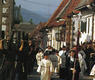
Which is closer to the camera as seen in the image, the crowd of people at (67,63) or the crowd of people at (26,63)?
the crowd of people at (26,63)

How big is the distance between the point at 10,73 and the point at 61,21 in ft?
60.5

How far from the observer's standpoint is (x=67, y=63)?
12781 millimetres

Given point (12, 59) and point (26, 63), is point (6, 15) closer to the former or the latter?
point (26, 63)

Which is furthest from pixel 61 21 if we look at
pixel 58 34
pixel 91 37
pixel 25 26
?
pixel 25 26

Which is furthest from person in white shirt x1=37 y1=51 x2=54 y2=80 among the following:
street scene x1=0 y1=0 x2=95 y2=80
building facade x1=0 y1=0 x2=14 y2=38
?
building facade x1=0 y1=0 x2=14 y2=38

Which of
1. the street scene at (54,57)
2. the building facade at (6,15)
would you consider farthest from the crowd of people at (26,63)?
the building facade at (6,15)

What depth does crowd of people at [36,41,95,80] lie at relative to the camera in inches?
482

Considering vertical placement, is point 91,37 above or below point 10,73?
above

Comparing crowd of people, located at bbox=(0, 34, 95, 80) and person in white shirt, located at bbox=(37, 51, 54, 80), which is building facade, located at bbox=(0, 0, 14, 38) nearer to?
crowd of people, located at bbox=(0, 34, 95, 80)

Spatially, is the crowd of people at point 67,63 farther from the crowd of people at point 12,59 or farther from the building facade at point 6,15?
the building facade at point 6,15

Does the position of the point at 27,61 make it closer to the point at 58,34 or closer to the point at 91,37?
the point at 91,37

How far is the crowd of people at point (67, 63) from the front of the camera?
40.2ft

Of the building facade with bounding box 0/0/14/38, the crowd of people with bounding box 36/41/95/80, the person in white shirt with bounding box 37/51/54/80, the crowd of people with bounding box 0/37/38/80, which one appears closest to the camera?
the crowd of people with bounding box 0/37/38/80

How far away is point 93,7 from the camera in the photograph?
727 inches
